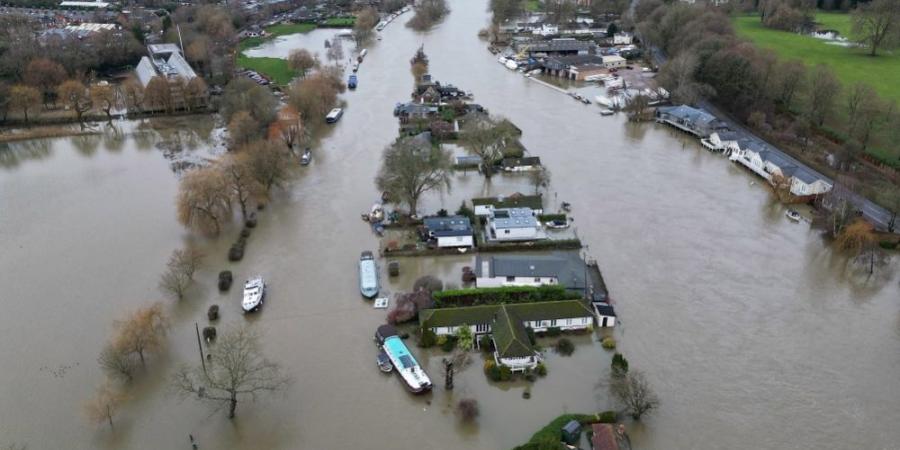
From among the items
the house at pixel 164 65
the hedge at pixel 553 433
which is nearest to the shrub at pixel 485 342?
the hedge at pixel 553 433

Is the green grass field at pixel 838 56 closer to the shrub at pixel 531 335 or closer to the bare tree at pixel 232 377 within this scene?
the shrub at pixel 531 335

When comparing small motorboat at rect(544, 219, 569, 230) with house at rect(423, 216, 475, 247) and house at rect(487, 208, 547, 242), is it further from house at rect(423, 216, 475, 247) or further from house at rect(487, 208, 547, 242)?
house at rect(423, 216, 475, 247)

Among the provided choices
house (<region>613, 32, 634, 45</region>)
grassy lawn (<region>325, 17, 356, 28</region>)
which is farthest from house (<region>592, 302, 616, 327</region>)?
grassy lawn (<region>325, 17, 356, 28</region>)

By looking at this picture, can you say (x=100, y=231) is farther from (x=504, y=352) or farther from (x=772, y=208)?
(x=772, y=208)

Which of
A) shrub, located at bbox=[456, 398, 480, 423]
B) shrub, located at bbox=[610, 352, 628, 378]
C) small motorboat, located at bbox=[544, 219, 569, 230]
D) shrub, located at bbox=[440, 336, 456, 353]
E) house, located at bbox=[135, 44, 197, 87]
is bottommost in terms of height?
shrub, located at bbox=[456, 398, 480, 423]

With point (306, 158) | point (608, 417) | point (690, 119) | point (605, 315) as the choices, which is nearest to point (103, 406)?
point (608, 417)

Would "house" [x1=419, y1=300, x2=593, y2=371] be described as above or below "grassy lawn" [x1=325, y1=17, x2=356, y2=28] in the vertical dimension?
below

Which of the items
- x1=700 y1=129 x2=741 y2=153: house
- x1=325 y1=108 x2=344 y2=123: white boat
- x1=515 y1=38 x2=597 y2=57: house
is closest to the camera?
x1=700 y1=129 x2=741 y2=153: house

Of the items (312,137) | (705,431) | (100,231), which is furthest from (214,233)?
(705,431)
